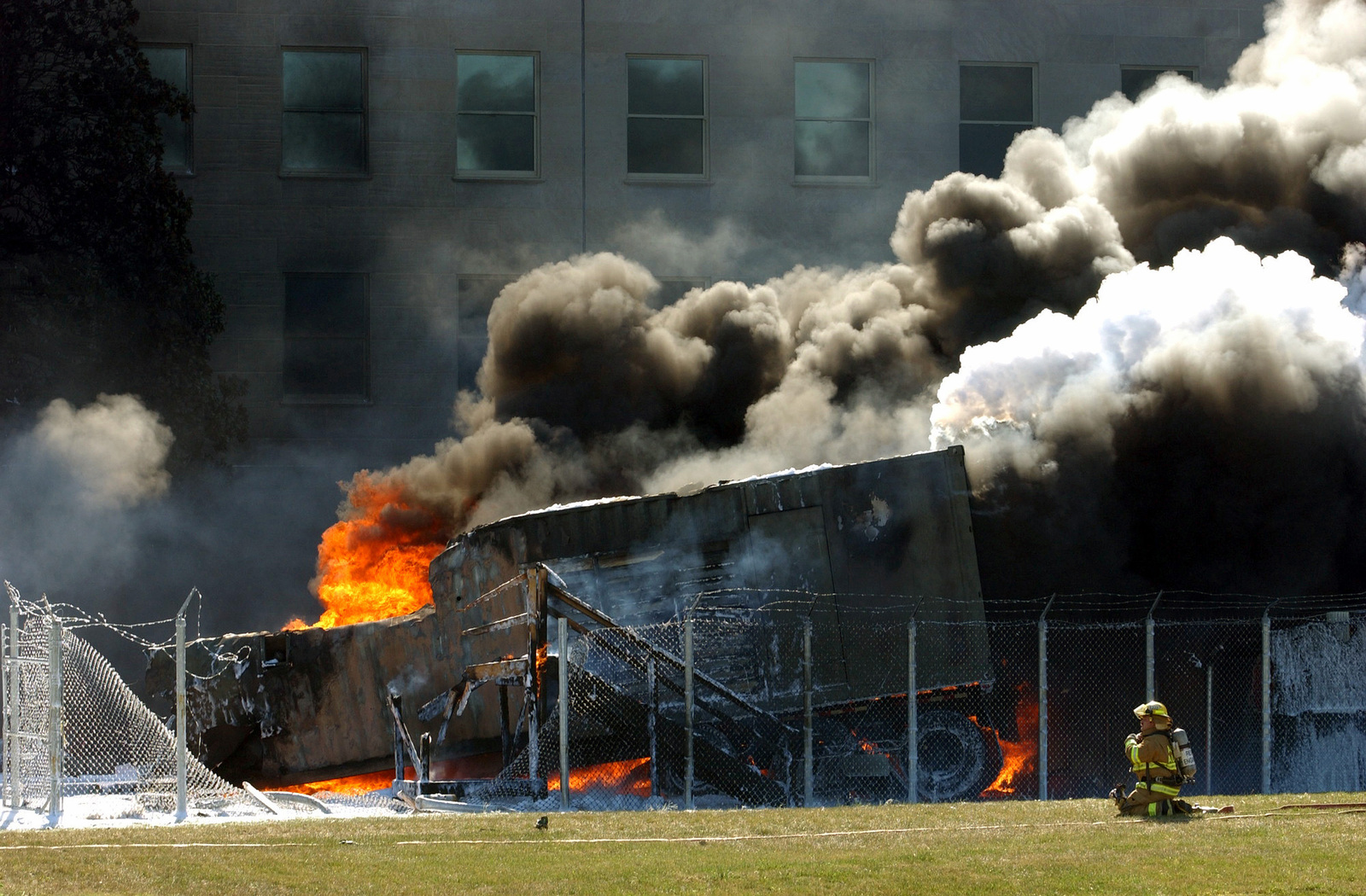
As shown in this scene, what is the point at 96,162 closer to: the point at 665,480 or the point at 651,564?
the point at 665,480

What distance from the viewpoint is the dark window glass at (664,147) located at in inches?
1248

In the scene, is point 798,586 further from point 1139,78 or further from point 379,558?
point 1139,78

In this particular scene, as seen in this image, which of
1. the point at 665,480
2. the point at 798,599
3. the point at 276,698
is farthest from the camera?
the point at 665,480

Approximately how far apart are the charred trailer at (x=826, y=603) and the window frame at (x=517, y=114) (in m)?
14.1

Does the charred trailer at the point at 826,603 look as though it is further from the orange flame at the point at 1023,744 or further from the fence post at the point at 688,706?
the fence post at the point at 688,706

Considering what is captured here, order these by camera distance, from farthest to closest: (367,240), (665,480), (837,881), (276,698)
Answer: (367,240), (665,480), (276,698), (837,881)

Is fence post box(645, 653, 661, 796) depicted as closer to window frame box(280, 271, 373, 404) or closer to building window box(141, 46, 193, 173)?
window frame box(280, 271, 373, 404)

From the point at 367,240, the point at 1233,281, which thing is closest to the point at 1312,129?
the point at 1233,281

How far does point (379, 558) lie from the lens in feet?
82.6

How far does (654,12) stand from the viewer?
103ft

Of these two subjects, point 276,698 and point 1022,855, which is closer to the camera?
point 1022,855

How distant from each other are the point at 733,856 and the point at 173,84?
24.4m

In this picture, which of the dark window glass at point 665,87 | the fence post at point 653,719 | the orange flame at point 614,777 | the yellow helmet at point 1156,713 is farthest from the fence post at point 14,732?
the dark window glass at point 665,87

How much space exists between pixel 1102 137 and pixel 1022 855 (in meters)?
20.4
